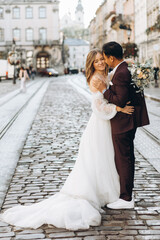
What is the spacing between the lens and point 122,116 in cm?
462

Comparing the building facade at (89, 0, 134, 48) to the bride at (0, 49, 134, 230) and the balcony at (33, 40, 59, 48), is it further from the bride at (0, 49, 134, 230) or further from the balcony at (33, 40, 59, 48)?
the bride at (0, 49, 134, 230)

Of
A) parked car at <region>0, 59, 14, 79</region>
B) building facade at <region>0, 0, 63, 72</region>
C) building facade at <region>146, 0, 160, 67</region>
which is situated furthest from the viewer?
building facade at <region>0, 0, 63, 72</region>

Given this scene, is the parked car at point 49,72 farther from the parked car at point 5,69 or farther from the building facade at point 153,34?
the building facade at point 153,34

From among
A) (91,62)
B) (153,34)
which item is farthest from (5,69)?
(91,62)

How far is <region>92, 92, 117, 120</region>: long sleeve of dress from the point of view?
4605mm

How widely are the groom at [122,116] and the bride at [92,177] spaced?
74 millimetres

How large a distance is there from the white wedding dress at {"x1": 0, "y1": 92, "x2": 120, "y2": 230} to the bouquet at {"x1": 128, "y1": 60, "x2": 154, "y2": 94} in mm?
345


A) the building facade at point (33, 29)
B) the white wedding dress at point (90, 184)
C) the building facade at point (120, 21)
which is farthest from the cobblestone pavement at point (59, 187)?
the building facade at point (33, 29)

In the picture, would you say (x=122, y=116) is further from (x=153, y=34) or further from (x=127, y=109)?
(x=153, y=34)

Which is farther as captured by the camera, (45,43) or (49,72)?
(45,43)

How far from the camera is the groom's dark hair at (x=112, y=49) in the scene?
4.51 meters

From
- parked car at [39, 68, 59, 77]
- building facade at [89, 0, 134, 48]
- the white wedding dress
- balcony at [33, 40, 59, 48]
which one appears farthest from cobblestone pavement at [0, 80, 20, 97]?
balcony at [33, 40, 59, 48]

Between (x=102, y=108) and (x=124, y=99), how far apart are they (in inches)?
9.6

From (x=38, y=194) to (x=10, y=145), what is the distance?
353cm
